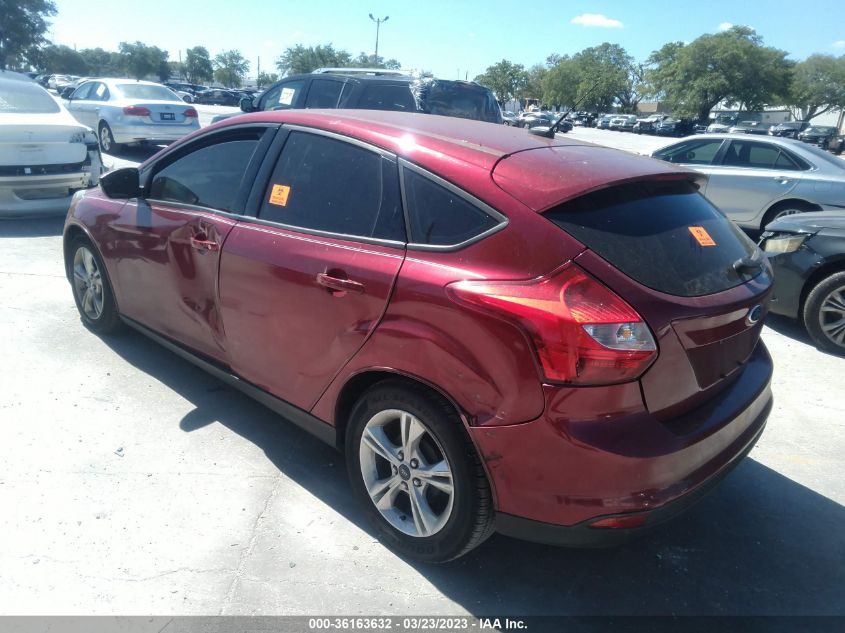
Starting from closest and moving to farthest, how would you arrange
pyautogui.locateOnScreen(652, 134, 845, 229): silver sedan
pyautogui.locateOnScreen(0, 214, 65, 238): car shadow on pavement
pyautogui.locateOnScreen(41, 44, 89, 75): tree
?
pyautogui.locateOnScreen(0, 214, 65, 238): car shadow on pavement → pyautogui.locateOnScreen(652, 134, 845, 229): silver sedan → pyautogui.locateOnScreen(41, 44, 89, 75): tree

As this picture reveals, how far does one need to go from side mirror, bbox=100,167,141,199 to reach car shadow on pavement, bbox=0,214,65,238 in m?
4.43

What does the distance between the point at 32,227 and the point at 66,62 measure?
8862 centimetres

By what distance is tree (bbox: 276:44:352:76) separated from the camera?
72562 millimetres

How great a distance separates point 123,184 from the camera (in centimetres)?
399

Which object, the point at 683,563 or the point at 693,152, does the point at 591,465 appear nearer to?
the point at 683,563

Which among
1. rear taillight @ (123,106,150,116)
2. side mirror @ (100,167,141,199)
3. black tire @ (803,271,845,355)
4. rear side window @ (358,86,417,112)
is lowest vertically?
black tire @ (803,271,845,355)

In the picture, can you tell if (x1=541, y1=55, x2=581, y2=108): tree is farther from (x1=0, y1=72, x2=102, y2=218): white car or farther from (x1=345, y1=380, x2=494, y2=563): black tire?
Result: (x1=345, y1=380, x2=494, y2=563): black tire

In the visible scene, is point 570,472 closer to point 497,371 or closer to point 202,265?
point 497,371

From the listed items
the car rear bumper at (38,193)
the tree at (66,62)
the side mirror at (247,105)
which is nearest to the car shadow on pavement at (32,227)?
the car rear bumper at (38,193)

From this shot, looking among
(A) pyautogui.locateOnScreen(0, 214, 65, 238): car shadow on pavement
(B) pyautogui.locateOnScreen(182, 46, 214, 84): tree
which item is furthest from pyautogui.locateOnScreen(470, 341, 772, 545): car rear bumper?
(B) pyautogui.locateOnScreen(182, 46, 214, 84): tree

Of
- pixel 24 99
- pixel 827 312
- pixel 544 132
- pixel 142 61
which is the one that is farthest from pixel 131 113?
pixel 142 61

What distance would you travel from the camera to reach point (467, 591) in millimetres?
2609

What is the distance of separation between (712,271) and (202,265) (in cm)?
255

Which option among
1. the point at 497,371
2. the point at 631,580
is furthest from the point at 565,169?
the point at 631,580
